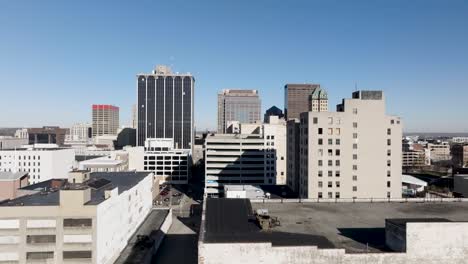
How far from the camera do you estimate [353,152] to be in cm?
8125

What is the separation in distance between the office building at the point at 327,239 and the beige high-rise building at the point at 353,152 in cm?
2876

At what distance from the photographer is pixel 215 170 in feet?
461

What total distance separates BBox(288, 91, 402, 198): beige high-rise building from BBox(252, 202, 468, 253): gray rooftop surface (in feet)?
60.0

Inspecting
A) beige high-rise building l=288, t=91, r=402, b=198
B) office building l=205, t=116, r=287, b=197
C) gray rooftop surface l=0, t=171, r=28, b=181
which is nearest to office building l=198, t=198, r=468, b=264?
beige high-rise building l=288, t=91, r=402, b=198

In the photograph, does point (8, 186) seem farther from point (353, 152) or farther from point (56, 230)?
point (353, 152)

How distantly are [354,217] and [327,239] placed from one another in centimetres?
1503

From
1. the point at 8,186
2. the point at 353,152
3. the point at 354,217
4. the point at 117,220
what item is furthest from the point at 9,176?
the point at 354,217

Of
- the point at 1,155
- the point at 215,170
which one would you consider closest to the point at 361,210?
the point at 215,170

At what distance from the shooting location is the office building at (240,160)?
140000 mm

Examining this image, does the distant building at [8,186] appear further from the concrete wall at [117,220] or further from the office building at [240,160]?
the office building at [240,160]

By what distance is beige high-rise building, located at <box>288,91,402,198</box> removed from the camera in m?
80.9

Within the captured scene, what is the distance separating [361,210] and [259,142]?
292ft

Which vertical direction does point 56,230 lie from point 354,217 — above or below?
below

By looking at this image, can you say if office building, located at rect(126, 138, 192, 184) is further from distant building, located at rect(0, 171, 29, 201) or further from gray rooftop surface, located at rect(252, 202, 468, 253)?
gray rooftop surface, located at rect(252, 202, 468, 253)
